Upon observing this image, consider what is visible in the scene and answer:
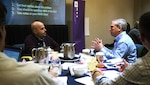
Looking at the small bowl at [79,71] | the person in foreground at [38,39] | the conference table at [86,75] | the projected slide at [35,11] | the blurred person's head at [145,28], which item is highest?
the projected slide at [35,11]

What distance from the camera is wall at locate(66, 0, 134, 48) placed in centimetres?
609

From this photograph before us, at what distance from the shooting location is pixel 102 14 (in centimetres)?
633

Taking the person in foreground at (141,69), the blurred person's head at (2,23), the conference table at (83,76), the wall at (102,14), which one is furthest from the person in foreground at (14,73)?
the wall at (102,14)

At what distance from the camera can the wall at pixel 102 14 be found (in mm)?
6088

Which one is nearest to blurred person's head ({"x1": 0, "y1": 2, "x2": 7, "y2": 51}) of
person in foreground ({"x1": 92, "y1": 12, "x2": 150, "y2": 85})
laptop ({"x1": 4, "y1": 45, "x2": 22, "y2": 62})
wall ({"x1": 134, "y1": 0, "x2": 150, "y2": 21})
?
person in foreground ({"x1": 92, "y1": 12, "x2": 150, "y2": 85})

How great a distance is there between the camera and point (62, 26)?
17.6 ft

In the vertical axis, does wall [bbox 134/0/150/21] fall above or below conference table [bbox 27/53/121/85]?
above

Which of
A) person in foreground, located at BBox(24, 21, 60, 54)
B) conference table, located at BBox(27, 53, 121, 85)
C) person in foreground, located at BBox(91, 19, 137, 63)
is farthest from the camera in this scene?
person in foreground, located at BBox(24, 21, 60, 54)

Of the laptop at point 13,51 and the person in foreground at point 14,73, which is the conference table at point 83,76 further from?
the person in foreground at point 14,73

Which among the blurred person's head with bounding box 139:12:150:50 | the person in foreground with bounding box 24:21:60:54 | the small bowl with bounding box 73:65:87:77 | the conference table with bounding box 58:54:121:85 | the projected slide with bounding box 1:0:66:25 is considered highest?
the projected slide with bounding box 1:0:66:25

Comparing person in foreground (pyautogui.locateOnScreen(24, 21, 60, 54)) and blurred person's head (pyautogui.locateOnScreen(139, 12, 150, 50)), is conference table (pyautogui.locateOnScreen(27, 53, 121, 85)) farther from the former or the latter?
person in foreground (pyautogui.locateOnScreen(24, 21, 60, 54))

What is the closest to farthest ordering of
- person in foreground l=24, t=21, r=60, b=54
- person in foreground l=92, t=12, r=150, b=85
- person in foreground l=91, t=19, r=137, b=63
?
person in foreground l=92, t=12, r=150, b=85 → person in foreground l=91, t=19, r=137, b=63 → person in foreground l=24, t=21, r=60, b=54

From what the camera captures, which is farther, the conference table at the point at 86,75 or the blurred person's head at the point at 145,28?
the conference table at the point at 86,75

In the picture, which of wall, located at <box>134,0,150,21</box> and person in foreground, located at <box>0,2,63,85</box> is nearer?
person in foreground, located at <box>0,2,63,85</box>
